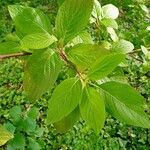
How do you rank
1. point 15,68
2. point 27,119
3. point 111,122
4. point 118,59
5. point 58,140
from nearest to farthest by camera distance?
point 118,59 → point 27,119 → point 58,140 → point 111,122 → point 15,68

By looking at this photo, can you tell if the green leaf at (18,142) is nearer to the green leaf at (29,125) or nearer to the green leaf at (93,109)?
the green leaf at (29,125)

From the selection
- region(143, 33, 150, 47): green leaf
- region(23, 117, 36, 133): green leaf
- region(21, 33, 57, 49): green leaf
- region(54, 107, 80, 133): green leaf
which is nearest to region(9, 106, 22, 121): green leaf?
region(23, 117, 36, 133): green leaf

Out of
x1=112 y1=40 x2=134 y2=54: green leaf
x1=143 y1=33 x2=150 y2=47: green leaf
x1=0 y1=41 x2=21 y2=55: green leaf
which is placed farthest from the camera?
x1=143 y1=33 x2=150 y2=47: green leaf

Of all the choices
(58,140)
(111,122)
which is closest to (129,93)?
(58,140)

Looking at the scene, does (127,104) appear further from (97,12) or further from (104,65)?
(97,12)

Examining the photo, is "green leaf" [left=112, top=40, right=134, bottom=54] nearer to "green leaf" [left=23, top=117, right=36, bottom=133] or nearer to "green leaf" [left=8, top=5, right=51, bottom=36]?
"green leaf" [left=8, top=5, right=51, bottom=36]

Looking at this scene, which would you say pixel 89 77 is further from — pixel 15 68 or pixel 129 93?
pixel 15 68
